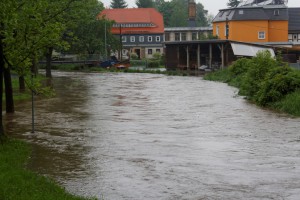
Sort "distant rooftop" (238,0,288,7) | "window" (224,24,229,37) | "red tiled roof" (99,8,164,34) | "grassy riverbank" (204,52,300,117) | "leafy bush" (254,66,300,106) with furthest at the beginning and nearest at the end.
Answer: "red tiled roof" (99,8,164,34) < "distant rooftop" (238,0,288,7) < "window" (224,24,229,37) < "leafy bush" (254,66,300,106) < "grassy riverbank" (204,52,300,117)

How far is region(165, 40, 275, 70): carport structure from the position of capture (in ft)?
189

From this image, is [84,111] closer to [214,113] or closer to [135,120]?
[135,120]

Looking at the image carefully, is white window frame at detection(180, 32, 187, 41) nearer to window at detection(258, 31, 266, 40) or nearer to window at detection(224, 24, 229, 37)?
window at detection(224, 24, 229, 37)

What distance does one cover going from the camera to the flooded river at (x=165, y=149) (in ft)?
35.2

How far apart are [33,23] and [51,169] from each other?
4.09 meters

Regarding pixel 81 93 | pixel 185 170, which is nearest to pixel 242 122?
pixel 185 170

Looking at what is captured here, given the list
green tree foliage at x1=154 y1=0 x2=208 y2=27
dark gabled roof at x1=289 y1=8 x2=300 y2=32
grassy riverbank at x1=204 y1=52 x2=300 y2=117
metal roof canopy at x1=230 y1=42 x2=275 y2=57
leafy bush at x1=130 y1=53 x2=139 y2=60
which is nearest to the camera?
grassy riverbank at x1=204 y1=52 x2=300 y2=117

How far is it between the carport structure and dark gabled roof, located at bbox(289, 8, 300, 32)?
18530 mm

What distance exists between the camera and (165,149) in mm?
14977

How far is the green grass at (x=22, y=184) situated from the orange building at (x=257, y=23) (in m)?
61.0

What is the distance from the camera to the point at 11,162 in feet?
39.1

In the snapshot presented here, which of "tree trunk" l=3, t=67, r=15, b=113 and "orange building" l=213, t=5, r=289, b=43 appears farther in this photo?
"orange building" l=213, t=5, r=289, b=43

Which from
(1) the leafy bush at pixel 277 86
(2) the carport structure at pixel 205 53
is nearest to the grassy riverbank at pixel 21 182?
(1) the leafy bush at pixel 277 86

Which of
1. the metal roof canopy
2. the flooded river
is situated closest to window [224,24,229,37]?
the metal roof canopy
